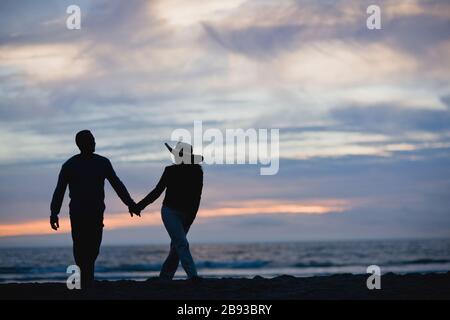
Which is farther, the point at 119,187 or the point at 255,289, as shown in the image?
the point at 119,187

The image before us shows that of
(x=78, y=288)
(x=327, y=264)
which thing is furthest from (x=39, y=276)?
(x=78, y=288)

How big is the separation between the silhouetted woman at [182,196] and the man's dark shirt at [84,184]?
83cm

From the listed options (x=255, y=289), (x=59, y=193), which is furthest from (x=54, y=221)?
(x=255, y=289)

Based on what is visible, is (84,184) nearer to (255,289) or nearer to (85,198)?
(85,198)

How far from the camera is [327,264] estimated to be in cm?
4722

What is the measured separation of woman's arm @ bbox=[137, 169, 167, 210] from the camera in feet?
34.6

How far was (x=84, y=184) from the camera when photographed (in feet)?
33.6

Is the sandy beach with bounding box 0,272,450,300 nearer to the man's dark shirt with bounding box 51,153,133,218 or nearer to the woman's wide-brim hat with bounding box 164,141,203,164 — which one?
the man's dark shirt with bounding box 51,153,133,218

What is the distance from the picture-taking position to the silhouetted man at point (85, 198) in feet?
33.4

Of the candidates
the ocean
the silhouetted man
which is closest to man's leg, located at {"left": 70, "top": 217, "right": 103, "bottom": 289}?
the silhouetted man

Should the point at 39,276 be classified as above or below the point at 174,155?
below

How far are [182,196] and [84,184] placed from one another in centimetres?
136
